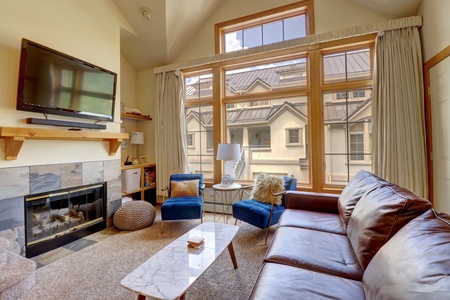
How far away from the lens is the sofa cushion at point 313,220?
1.92 m

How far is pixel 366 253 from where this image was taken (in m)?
1.29

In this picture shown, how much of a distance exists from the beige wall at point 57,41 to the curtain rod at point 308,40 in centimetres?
117

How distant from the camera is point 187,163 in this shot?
407 cm

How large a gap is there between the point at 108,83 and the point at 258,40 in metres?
2.47

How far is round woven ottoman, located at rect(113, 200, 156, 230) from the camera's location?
3.05 meters

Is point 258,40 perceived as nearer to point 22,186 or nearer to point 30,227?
point 22,186

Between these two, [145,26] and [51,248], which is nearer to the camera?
[51,248]

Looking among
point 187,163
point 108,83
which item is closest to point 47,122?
point 108,83

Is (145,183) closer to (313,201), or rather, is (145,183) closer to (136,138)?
(136,138)

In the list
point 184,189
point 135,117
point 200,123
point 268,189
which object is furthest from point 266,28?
point 184,189

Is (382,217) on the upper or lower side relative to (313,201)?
upper

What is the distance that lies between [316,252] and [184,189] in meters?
2.25

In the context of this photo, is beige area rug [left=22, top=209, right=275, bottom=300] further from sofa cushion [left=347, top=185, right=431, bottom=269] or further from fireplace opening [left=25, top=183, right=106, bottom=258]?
sofa cushion [left=347, top=185, right=431, bottom=269]

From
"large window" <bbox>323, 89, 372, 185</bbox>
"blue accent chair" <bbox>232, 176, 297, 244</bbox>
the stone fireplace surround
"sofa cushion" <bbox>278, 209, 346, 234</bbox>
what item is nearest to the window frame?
"large window" <bbox>323, 89, 372, 185</bbox>
